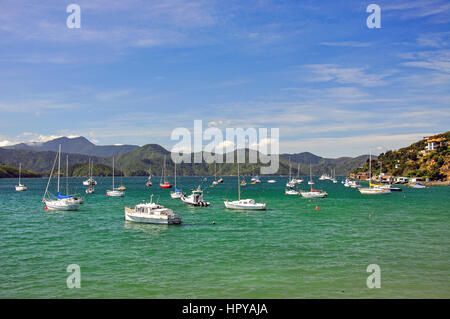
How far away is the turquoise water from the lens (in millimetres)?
30797

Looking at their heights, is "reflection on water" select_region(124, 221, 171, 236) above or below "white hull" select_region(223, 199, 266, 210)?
below

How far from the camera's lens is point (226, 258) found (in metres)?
42.3

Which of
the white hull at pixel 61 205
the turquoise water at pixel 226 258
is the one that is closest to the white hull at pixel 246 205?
the turquoise water at pixel 226 258

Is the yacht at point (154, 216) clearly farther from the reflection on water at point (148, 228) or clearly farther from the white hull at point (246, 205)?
the white hull at point (246, 205)

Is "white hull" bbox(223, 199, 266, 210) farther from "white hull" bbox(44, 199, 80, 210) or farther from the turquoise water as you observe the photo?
"white hull" bbox(44, 199, 80, 210)

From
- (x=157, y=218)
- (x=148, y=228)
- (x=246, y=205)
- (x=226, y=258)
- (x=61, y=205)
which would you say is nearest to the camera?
(x=226, y=258)

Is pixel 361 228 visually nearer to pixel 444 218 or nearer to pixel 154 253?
pixel 444 218

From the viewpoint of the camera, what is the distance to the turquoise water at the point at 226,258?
1212 inches

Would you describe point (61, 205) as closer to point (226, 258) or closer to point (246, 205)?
point (246, 205)

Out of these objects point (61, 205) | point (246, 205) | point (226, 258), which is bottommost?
point (226, 258)

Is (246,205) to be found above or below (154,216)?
below

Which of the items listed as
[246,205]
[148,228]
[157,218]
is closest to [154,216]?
[157,218]

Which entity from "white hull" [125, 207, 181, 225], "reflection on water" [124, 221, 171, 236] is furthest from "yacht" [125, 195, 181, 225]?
"reflection on water" [124, 221, 171, 236]
